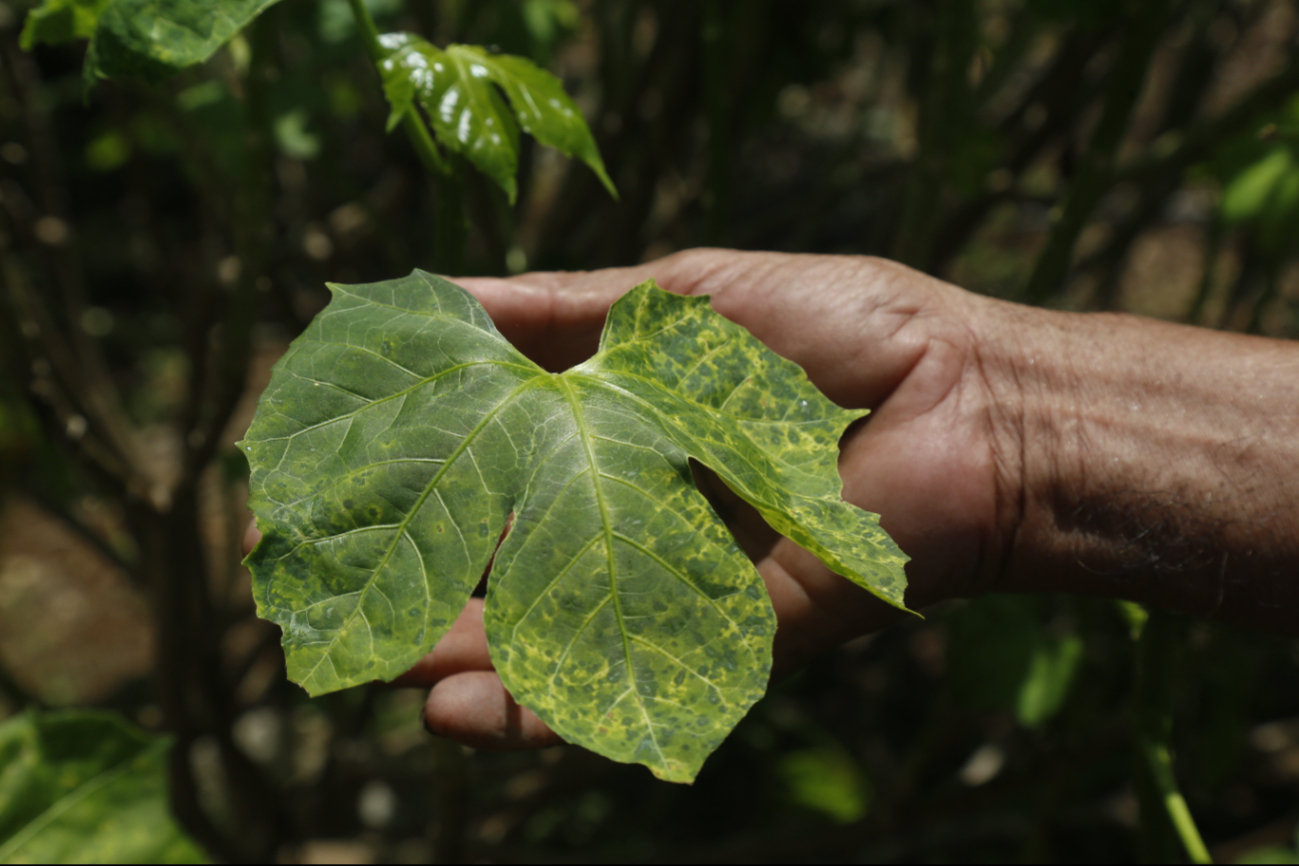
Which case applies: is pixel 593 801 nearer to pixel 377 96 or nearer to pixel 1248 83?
pixel 377 96

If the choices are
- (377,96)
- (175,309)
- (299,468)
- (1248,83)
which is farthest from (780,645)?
(1248,83)

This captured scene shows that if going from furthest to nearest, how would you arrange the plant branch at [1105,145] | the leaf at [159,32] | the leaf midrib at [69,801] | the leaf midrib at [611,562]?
the plant branch at [1105,145] → the leaf midrib at [69,801] → the leaf at [159,32] → the leaf midrib at [611,562]

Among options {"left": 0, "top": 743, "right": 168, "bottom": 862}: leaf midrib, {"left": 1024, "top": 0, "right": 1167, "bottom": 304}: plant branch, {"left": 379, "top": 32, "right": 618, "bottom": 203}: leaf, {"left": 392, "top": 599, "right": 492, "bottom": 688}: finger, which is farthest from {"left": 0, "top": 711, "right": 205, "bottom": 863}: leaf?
{"left": 1024, "top": 0, "right": 1167, "bottom": 304}: plant branch

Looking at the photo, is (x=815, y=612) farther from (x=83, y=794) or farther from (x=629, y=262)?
(x=629, y=262)

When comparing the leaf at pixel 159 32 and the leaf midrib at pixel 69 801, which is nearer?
the leaf at pixel 159 32

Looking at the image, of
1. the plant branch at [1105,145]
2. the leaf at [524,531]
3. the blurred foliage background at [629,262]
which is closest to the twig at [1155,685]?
the blurred foliage background at [629,262]

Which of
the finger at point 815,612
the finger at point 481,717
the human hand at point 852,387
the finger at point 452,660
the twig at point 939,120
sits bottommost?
the finger at point 452,660

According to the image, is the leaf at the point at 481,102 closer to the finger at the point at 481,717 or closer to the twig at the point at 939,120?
the finger at the point at 481,717

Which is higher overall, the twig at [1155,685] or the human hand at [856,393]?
the human hand at [856,393]
